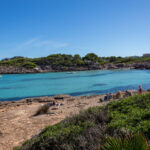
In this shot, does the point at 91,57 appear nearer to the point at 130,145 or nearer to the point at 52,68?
the point at 52,68

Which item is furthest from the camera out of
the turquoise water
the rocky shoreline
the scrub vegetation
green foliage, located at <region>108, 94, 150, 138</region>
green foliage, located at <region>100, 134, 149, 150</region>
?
the scrub vegetation

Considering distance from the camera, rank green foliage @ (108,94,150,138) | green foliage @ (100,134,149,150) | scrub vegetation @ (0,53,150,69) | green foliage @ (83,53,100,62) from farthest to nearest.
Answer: green foliage @ (83,53,100,62) → scrub vegetation @ (0,53,150,69) → green foliage @ (108,94,150,138) → green foliage @ (100,134,149,150)

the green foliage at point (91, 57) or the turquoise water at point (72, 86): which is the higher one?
the green foliage at point (91, 57)

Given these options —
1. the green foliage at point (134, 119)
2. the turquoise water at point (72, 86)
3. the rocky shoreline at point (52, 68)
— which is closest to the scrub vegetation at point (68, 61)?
the rocky shoreline at point (52, 68)

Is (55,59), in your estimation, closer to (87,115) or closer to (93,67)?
(93,67)

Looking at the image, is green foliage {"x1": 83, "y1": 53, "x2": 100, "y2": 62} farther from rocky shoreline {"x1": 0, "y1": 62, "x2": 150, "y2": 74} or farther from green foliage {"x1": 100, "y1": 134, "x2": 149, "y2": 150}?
green foliage {"x1": 100, "y1": 134, "x2": 149, "y2": 150}

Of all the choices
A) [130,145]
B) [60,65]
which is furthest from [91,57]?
[130,145]

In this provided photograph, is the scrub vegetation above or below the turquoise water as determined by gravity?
above

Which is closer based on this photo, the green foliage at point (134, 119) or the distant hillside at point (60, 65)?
the green foliage at point (134, 119)

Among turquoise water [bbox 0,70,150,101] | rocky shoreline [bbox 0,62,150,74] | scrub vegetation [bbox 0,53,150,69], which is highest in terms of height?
scrub vegetation [bbox 0,53,150,69]

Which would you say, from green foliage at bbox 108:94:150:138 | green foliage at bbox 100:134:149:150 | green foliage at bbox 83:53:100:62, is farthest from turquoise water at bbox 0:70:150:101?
→ green foliage at bbox 83:53:100:62

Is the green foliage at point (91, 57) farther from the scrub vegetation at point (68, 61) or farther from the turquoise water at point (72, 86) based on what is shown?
the turquoise water at point (72, 86)

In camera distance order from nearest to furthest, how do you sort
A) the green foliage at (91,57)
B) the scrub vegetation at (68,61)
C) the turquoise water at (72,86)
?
the turquoise water at (72,86), the scrub vegetation at (68,61), the green foliage at (91,57)

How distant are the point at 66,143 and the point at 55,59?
316 ft
